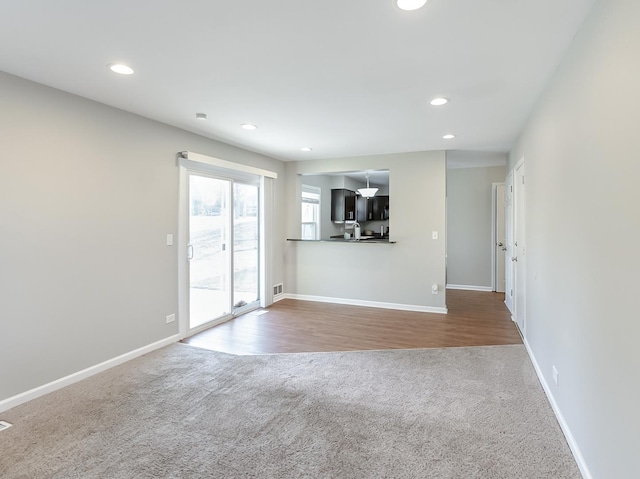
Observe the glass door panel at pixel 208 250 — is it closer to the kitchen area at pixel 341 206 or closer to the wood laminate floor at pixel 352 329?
the wood laminate floor at pixel 352 329

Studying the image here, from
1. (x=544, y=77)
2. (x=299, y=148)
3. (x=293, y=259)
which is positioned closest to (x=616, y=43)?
(x=544, y=77)

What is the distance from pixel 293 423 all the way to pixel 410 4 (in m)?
2.58

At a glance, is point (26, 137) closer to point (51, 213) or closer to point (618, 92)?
point (51, 213)

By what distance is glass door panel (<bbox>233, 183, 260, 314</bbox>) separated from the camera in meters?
5.23

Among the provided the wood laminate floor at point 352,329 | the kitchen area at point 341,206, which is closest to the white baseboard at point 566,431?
the wood laminate floor at point 352,329

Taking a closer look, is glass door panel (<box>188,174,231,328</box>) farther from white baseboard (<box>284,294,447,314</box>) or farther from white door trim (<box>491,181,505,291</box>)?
white door trim (<box>491,181,505,291</box>)

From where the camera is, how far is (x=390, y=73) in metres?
2.58

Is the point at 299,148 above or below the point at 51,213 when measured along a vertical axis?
above

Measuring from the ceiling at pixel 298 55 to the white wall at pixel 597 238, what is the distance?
36 centimetres

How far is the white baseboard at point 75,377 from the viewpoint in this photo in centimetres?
262

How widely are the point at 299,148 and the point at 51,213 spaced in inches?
127

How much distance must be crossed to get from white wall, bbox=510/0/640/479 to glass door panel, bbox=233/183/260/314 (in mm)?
3889

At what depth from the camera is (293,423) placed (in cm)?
240

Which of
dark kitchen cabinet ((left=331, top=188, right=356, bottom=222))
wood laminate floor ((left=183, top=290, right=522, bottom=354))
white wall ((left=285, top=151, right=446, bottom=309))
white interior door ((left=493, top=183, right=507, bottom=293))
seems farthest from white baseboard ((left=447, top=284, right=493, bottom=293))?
dark kitchen cabinet ((left=331, top=188, right=356, bottom=222))
